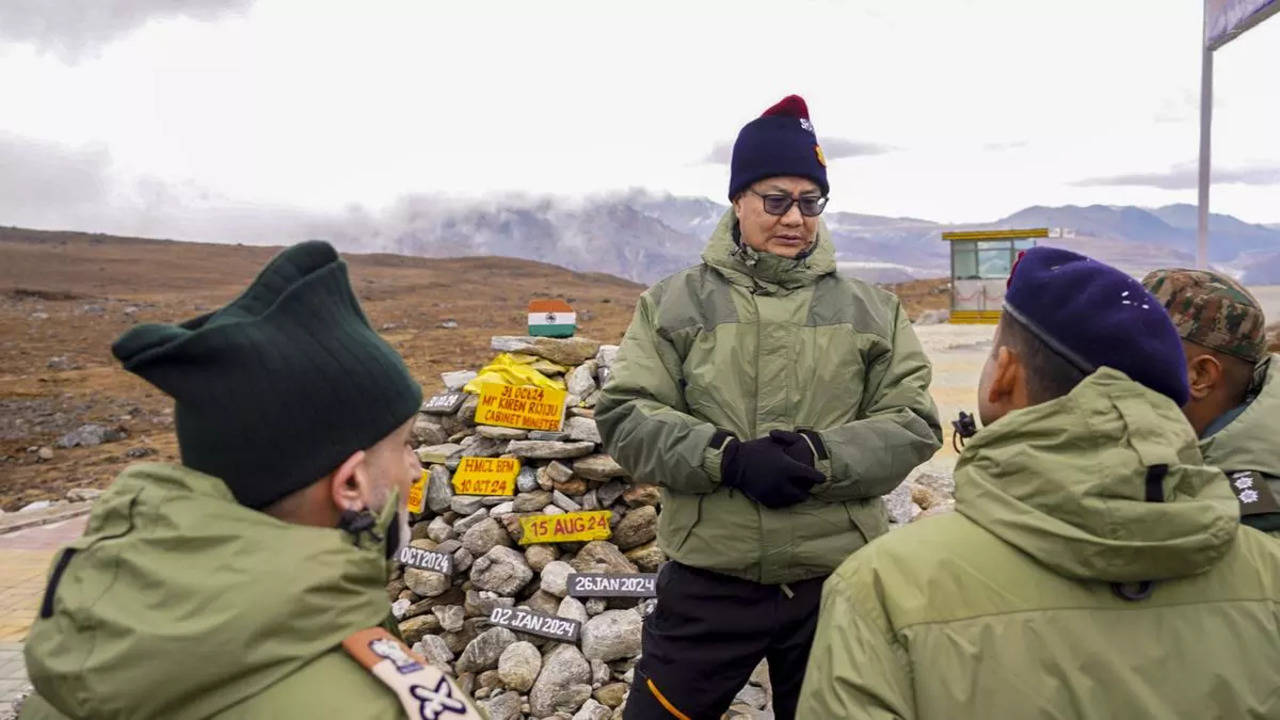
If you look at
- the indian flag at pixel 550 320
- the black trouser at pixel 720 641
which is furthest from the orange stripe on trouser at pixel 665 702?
the indian flag at pixel 550 320

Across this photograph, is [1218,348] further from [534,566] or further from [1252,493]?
[534,566]

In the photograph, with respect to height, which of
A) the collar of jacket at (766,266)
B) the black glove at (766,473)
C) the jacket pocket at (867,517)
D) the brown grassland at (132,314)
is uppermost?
the collar of jacket at (766,266)

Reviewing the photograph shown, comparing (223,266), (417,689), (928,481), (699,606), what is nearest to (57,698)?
(417,689)

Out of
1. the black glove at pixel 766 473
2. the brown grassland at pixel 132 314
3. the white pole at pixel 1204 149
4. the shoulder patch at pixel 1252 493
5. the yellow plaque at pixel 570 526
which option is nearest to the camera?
the shoulder patch at pixel 1252 493

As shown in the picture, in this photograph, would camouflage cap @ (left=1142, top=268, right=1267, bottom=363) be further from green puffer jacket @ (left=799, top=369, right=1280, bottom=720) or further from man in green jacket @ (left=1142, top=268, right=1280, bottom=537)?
green puffer jacket @ (left=799, top=369, right=1280, bottom=720)

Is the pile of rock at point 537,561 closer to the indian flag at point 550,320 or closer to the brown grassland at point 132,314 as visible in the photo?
the indian flag at point 550,320

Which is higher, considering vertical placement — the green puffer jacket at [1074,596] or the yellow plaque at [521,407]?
the green puffer jacket at [1074,596]

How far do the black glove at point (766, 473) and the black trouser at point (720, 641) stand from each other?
28 cm

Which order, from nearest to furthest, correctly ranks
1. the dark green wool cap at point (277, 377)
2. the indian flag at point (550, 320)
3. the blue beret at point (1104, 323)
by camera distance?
the dark green wool cap at point (277, 377), the blue beret at point (1104, 323), the indian flag at point (550, 320)

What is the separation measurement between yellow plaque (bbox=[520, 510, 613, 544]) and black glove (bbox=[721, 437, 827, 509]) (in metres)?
2.38

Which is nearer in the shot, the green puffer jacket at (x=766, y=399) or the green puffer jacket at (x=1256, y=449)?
the green puffer jacket at (x=1256, y=449)

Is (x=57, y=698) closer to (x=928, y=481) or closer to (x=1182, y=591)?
(x=1182, y=591)

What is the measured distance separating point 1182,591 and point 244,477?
1360 millimetres

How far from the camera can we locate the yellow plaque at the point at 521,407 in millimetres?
4895
